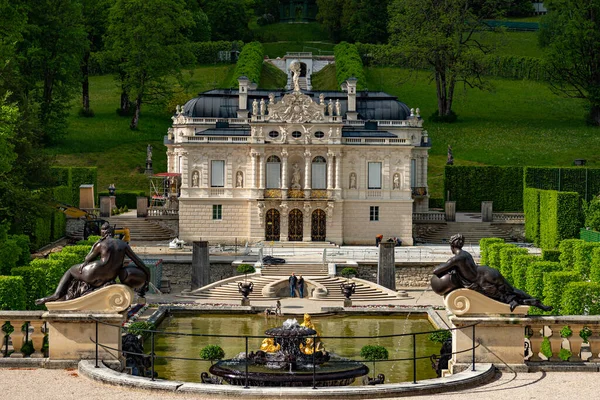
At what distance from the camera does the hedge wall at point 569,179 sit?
7669cm

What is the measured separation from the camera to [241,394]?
77.9 feet

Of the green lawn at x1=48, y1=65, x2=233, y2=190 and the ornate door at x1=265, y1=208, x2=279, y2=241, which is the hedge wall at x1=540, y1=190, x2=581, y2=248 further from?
the green lawn at x1=48, y1=65, x2=233, y2=190

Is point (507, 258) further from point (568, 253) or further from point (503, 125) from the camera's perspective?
point (503, 125)

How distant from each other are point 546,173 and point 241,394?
184 feet

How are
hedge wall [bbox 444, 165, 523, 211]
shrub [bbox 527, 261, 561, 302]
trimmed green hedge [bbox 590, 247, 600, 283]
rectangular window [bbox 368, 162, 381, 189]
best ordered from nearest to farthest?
shrub [bbox 527, 261, 561, 302] < trimmed green hedge [bbox 590, 247, 600, 283] < rectangular window [bbox 368, 162, 381, 189] < hedge wall [bbox 444, 165, 523, 211]

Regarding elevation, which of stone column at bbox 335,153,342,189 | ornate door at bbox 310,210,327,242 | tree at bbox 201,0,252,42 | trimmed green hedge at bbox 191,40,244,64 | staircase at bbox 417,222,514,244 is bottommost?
staircase at bbox 417,222,514,244

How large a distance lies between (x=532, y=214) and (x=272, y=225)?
51.1 feet

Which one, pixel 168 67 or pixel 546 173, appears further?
pixel 168 67

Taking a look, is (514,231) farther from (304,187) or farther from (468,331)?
(468,331)

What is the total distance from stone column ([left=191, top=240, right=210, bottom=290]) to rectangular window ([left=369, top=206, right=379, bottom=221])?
14.0 meters

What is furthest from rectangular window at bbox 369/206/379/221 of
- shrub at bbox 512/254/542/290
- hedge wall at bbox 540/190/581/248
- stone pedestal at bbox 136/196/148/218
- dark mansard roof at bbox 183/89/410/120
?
shrub at bbox 512/254/542/290

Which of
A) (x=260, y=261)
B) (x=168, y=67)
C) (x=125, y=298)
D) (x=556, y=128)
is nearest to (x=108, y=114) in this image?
(x=168, y=67)

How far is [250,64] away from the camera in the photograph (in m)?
110

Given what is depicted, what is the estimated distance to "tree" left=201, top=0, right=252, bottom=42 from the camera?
136000 millimetres
